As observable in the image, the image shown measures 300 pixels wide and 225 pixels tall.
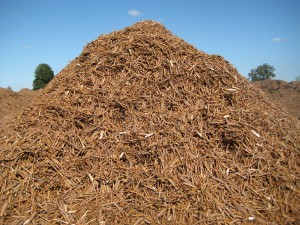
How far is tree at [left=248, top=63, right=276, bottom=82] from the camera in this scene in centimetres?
6738

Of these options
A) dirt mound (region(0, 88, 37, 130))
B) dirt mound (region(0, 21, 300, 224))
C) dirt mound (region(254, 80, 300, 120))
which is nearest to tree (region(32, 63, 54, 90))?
dirt mound (region(0, 88, 37, 130))

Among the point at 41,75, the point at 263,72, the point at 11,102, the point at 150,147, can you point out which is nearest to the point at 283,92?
the point at 150,147

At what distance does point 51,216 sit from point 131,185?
3.37 feet

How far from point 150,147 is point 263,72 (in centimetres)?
7463

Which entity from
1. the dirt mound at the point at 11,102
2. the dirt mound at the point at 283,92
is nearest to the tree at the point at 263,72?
the dirt mound at the point at 283,92

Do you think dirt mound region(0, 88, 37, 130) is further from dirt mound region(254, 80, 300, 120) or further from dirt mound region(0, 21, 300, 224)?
dirt mound region(254, 80, 300, 120)

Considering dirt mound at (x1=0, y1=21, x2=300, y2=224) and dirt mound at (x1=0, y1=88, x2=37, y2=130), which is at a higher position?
dirt mound at (x1=0, y1=88, x2=37, y2=130)

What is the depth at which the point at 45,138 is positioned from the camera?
11.6 feet

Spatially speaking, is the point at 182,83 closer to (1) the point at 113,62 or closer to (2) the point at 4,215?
(1) the point at 113,62

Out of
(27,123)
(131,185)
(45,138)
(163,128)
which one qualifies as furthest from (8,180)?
(163,128)

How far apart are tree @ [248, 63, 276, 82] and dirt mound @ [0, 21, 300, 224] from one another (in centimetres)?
7067

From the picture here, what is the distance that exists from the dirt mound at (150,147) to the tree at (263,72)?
70.7 meters

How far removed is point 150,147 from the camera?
3.37m

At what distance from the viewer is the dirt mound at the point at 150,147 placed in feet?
9.39
